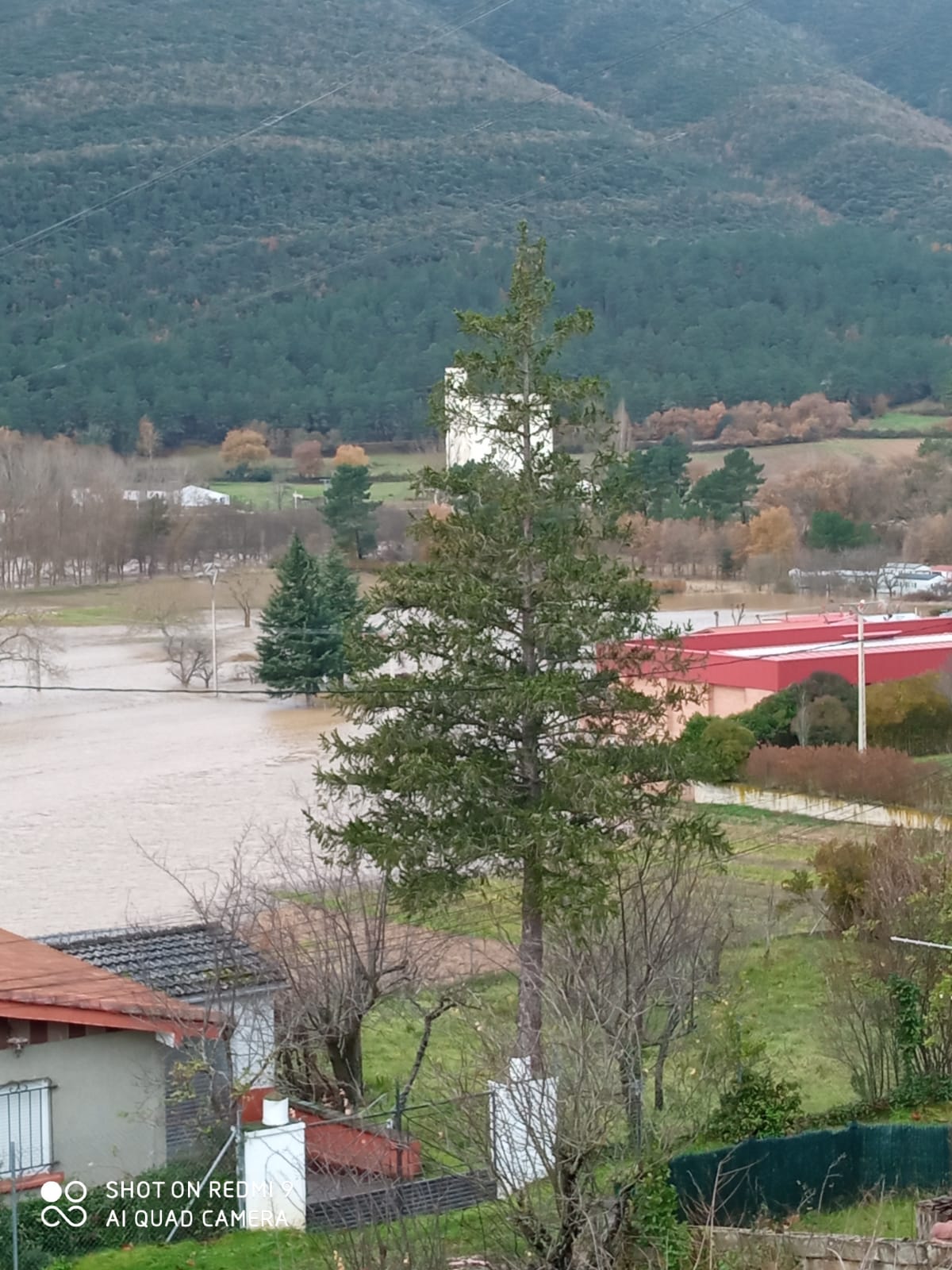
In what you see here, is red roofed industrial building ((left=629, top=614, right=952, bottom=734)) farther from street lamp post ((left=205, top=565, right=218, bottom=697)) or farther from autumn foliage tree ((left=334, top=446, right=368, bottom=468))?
autumn foliage tree ((left=334, top=446, right=368, bottom=468))

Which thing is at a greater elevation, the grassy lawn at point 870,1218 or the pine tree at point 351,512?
the pine tree at point 351,512

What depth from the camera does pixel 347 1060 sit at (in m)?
9.53

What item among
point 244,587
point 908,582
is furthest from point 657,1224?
point 908,582

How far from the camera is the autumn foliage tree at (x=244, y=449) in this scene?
67562mm

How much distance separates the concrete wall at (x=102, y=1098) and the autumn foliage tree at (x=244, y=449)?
59404mm

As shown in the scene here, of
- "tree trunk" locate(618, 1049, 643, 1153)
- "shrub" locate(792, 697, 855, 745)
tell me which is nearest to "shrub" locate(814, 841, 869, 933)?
"tree trunk" locate(618, 1049, 643, 1153)

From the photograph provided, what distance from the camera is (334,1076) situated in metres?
9.55

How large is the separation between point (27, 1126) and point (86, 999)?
0.61m

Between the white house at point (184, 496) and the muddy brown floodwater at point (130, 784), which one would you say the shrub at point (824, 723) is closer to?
the muddy brown floodwater at point (130, 784)

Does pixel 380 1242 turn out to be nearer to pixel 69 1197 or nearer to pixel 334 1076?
pixel 69 1197

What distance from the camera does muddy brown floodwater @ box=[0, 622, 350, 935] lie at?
18.1m

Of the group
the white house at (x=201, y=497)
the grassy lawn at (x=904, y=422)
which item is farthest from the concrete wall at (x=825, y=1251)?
the grassy lawn at (x=904, y=422)

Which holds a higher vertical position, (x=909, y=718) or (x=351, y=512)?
(x=351, y=512)

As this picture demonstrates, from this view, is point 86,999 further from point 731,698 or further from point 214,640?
point 214,640
